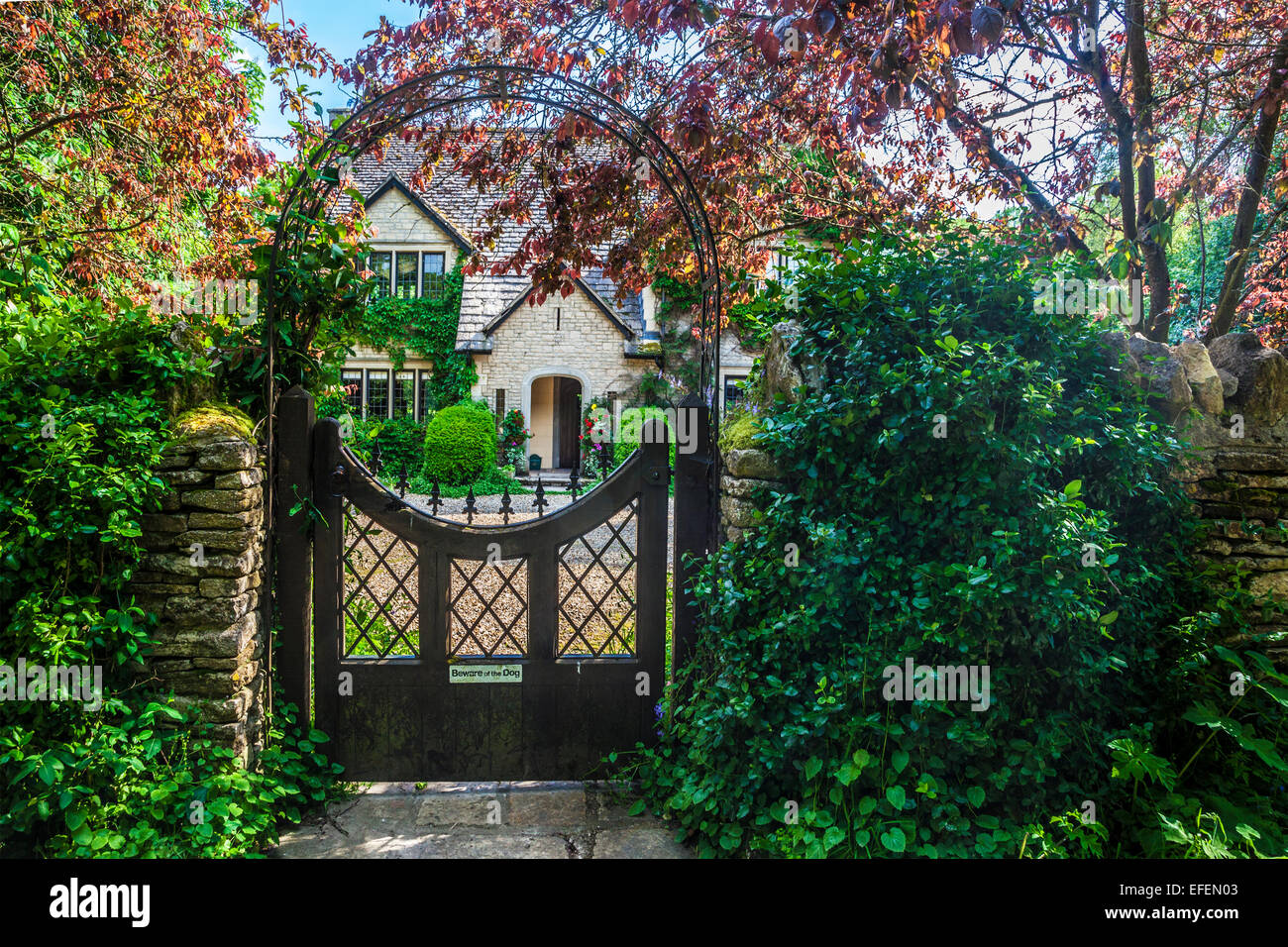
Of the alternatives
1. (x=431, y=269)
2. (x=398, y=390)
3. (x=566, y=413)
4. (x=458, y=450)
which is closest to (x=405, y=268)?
(x=431, y=269)

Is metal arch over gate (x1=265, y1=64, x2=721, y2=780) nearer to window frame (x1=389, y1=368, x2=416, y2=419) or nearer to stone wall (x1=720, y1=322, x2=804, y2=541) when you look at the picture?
stone wall (x1=720, y1=322, x2=804, y2=541)

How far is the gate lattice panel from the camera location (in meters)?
3.39

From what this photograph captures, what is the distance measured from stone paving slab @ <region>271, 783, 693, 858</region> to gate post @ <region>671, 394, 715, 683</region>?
0.72 m

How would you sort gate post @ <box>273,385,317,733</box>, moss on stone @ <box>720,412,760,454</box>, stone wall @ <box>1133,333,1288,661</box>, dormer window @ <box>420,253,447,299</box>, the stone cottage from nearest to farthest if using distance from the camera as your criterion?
stone wall @ <box>1133,333,1288,661</box> < moss on stone @ <box>720,412,760,454</box> < gate post @ <box>273,385,317,733</box> < the stone cottage < dormer window @ <box>420,253,447,299</box>

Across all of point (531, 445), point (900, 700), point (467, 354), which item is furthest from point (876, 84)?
point (531, 445)

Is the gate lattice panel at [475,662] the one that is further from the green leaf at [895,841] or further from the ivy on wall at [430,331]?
the ivy on wall at [430,331]

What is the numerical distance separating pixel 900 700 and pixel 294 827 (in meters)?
2.57

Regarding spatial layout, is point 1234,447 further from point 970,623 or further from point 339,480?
point 339,480

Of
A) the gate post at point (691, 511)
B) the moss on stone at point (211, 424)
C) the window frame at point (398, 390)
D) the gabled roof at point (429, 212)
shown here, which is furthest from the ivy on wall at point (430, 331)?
the gate post at point (691, 511)

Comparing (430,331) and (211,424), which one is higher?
(430,331)

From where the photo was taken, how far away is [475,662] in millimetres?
3455

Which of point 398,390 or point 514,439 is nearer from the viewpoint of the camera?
point 514,439

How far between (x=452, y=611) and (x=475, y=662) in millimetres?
292

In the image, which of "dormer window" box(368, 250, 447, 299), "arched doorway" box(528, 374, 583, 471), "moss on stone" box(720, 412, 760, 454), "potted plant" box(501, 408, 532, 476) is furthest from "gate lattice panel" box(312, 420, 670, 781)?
"dormer window" box(368, 250, 447, 299)
